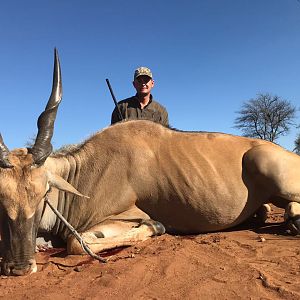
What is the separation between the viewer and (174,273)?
121 inches

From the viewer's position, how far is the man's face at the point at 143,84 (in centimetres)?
669

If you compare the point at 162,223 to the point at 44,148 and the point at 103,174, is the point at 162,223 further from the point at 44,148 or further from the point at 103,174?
the point at 44,148

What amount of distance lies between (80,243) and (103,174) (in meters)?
1.00

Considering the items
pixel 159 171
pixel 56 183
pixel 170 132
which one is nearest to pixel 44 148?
pixel 56 183

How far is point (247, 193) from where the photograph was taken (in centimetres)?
472

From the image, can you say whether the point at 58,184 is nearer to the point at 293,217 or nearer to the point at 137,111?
the point at 293,217

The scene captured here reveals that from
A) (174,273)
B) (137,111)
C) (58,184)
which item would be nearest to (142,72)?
(137,111)

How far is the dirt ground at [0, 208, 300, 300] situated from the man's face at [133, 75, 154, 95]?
318 centimetres

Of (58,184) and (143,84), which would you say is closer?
(58,184)

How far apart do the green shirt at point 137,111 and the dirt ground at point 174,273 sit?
2.99m

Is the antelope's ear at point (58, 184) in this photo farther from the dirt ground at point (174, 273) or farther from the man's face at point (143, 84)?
the man's face at point (143, 84)

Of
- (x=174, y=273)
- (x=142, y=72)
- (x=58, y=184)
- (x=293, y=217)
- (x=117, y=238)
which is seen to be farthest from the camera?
(x=142, y=72)

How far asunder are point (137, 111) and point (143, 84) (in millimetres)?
437

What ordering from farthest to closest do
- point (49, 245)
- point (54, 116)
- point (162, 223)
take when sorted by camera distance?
point (162, 223) < point (49, 245) < point (54, 116)
